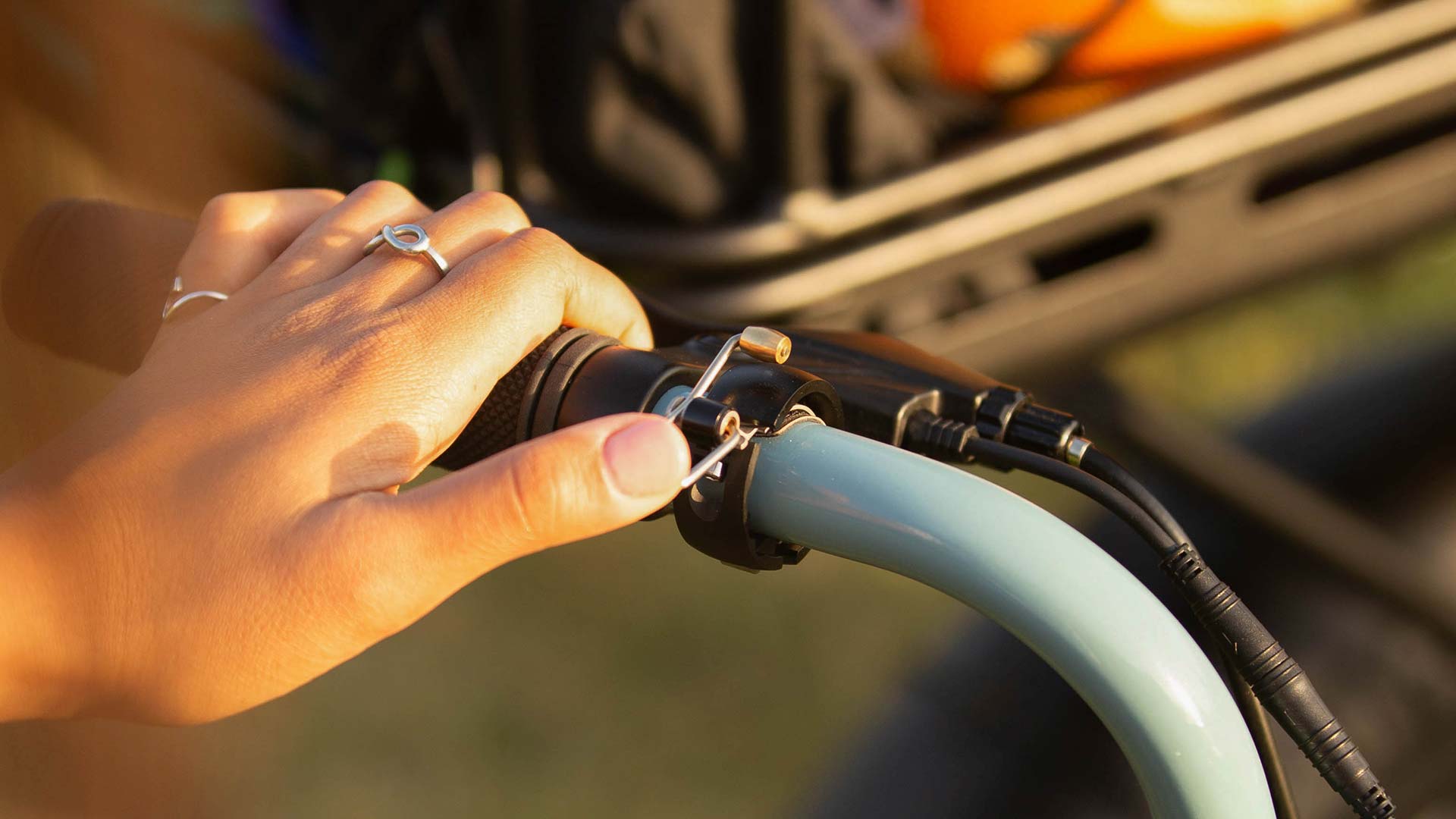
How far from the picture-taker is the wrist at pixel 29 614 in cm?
54

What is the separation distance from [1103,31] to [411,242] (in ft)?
3.29

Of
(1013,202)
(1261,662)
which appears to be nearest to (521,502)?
(1261,662)

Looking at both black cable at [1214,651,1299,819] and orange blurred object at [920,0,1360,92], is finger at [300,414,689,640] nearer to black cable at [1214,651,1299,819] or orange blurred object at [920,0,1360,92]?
black cable at [1214,651,1299,819]

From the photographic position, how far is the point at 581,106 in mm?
1313

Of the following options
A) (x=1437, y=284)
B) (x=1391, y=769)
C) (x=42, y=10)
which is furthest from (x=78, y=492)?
(x=1437, y=284)

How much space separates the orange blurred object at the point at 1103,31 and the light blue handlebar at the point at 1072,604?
101 cm

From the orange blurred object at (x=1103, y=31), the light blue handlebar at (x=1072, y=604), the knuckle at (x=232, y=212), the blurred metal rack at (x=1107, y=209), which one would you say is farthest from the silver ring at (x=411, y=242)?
the orange blurred object at (x=1103, y=31)

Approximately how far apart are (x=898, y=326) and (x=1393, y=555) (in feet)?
1.80

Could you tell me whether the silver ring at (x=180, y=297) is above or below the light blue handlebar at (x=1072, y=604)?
above

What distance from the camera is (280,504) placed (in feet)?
1.79

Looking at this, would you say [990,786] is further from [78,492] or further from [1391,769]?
[78,492]

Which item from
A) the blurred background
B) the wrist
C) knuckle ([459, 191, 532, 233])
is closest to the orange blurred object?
the blurred background

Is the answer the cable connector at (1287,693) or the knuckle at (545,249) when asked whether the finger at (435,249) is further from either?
the cable connector at (1287,693)

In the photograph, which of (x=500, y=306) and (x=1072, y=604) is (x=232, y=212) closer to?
(x=500, y=306)
